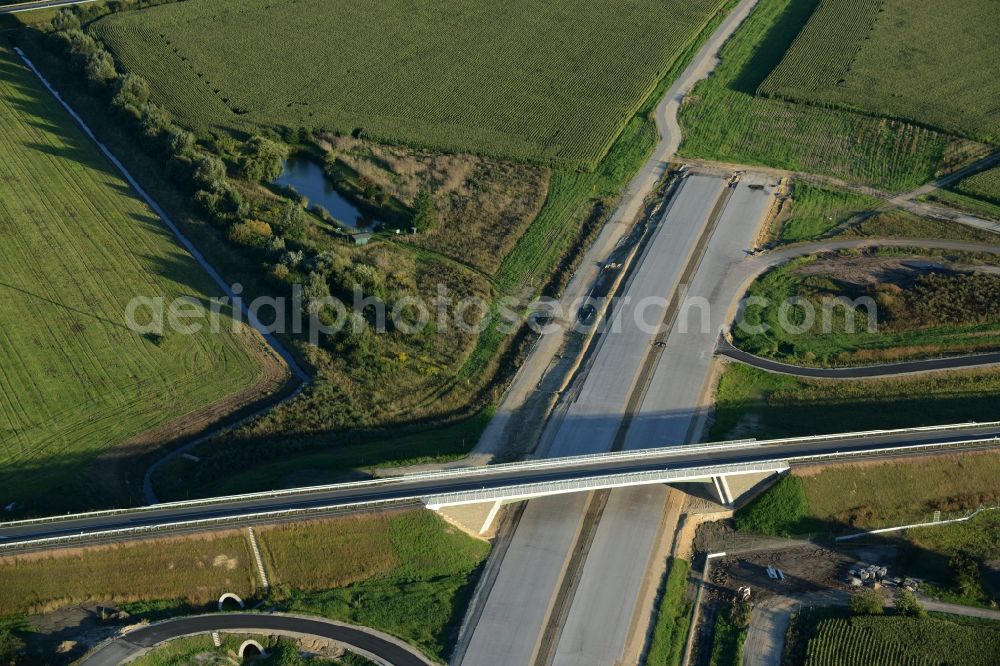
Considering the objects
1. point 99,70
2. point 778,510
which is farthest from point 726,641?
point 99,70

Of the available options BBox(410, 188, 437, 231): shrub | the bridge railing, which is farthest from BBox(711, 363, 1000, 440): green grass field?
BBox(410, 188, 437, 231): shrub

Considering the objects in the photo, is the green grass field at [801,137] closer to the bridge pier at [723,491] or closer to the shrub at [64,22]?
the bridge pier at [723,491]

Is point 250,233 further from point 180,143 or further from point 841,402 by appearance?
point 841,402

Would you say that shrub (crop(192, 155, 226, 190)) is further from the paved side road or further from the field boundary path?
the paved side road

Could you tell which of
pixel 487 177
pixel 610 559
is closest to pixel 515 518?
pixel 610 559

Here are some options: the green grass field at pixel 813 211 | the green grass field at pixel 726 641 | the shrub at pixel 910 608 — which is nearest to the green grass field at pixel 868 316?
the green grass field at pixel 813 211
